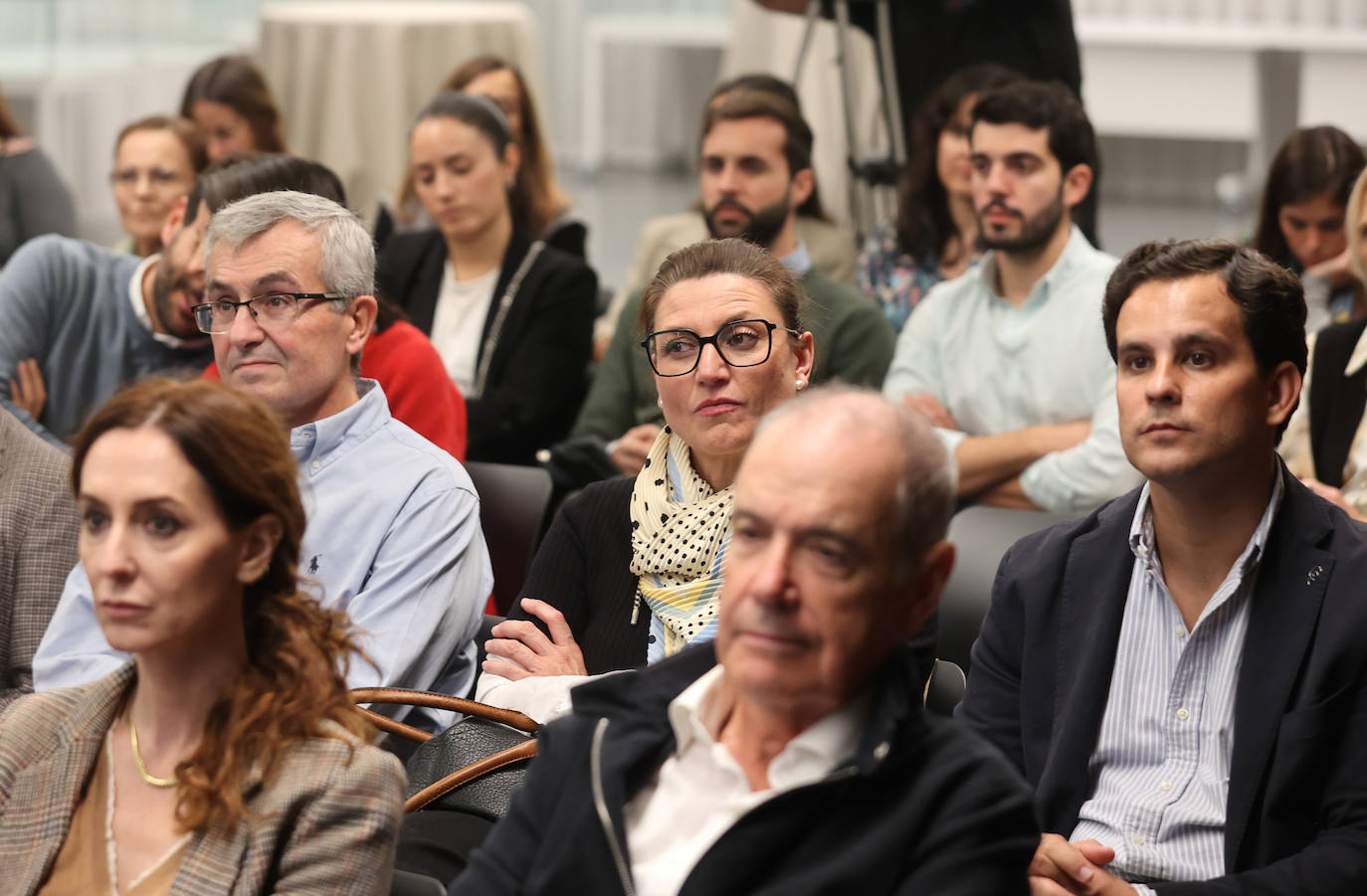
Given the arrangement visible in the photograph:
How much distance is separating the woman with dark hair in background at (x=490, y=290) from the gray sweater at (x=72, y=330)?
908mm

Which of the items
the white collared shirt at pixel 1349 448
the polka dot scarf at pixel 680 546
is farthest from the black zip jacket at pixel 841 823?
the white collared shirt at pixel 1349 448

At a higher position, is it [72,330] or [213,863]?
[72,330]

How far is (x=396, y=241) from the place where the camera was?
4.48 meters

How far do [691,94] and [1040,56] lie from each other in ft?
20.0

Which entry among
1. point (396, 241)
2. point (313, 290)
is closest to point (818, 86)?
point (396, 241)

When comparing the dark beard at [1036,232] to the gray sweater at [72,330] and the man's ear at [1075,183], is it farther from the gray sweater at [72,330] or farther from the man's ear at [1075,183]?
the gray sweater at [72,330]

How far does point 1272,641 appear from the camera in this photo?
6.18ft

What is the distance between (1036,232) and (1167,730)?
1.82 metres

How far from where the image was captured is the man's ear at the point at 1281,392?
78.1 inches

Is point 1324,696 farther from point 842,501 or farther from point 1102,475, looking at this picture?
point 1102,475

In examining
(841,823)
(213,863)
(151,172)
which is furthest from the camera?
(151,172)

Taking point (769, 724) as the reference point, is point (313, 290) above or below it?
above

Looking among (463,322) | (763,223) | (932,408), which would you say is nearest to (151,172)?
(463,322)

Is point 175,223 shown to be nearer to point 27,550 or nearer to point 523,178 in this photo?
point 27,550
